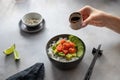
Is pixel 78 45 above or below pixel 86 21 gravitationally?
below

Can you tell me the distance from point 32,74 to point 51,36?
289mm

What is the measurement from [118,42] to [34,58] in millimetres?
449

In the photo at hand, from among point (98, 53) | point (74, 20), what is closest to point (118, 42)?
point (98, 53)

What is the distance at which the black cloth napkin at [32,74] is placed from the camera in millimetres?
1071

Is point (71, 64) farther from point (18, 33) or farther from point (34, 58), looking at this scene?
point (18, 33)

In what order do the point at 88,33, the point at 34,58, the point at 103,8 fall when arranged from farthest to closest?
the point at 103,8
the point at 88,33
the point at 34,58

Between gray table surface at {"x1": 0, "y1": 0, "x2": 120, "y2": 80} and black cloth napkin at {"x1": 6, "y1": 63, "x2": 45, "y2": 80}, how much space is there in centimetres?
3

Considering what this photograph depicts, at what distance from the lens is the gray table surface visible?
112 centimetres

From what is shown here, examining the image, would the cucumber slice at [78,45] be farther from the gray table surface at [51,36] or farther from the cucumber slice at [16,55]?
the cucumber slice at [16,55]

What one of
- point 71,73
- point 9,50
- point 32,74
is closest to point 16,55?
point 9,50

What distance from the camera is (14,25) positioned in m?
1.38

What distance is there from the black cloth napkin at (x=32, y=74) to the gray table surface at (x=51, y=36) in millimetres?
32

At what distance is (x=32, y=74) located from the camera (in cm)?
108

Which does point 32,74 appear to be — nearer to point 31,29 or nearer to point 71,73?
point 71,73
